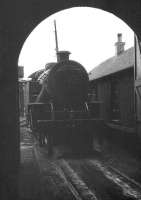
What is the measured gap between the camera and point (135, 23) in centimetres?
826

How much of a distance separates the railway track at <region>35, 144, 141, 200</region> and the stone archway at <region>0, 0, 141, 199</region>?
918 mm

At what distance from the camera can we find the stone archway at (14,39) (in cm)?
744

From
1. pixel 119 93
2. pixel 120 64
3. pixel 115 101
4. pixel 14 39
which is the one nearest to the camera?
pixel 14 39

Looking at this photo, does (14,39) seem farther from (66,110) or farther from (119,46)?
(119,46)

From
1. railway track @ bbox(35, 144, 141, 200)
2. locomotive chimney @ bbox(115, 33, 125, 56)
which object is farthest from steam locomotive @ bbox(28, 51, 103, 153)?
locomotive chimney @ bbox(115, 33, 125, 56)

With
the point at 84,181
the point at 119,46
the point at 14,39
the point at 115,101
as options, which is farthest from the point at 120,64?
the point at 84,181

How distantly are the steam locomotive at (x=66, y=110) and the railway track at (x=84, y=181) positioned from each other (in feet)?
3.74

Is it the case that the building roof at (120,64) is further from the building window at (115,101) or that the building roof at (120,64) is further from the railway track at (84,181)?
the railway track at (84,181)

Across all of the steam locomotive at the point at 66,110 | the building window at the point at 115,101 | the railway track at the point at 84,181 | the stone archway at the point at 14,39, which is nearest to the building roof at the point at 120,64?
the building window at the point at 115,101

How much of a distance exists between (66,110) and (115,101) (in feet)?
18.3

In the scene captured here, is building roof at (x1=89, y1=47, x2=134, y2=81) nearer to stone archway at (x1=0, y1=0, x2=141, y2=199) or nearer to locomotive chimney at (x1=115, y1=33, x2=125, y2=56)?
locomotive chimney at (x1=115, y1=33, x2=125, y2=56)

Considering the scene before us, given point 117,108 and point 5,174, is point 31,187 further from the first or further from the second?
point 117,108

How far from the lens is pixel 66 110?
12.3 meters

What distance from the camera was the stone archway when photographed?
24.4ft
